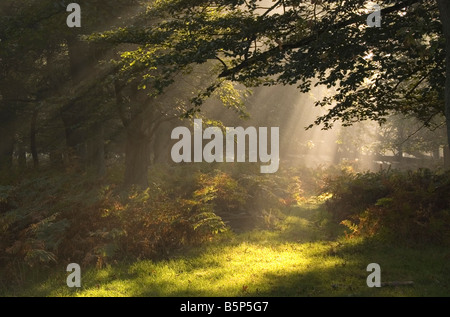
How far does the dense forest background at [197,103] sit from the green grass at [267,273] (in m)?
0.57

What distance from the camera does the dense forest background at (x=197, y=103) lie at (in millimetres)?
9094

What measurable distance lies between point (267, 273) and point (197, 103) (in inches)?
173

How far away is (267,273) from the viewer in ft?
28.0

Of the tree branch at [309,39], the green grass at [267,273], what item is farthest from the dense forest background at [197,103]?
the green grass at [267,273]

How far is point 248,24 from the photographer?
946cm

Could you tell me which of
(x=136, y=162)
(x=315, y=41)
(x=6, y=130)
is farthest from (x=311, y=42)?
(x=6, y=130)

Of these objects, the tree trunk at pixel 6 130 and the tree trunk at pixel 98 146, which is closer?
the tree trunk at pixel 98 146

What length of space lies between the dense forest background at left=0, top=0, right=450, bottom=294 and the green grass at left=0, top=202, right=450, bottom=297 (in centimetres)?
57

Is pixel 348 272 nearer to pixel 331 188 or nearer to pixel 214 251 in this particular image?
pixel 214 251

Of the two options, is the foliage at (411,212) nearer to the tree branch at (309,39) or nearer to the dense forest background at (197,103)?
the dense forest background at (197,103)

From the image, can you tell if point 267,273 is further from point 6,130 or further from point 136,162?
point 6,130

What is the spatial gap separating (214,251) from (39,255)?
433 centimetres

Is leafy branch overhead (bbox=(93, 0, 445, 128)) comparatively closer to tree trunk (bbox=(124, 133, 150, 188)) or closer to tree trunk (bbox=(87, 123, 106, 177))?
tree trunk (bbox=(124, 133, 150, 188))

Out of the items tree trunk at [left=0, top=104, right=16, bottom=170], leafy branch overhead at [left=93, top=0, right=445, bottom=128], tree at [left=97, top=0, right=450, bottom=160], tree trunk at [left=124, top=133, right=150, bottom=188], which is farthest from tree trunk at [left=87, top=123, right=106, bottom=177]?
tree at [left=97, top=0, right=450, bottom=160]
